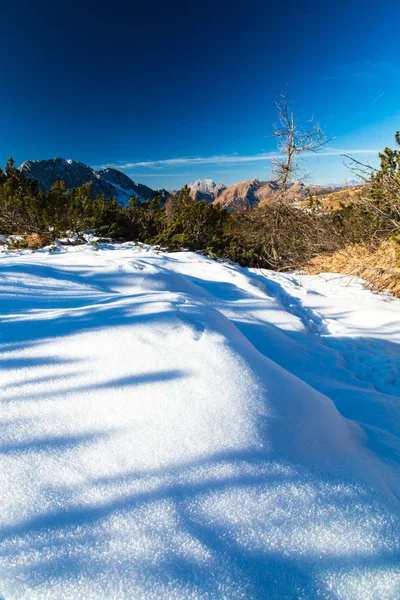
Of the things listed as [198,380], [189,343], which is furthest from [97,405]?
[189,343]

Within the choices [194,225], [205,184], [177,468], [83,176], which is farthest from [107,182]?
[177,468]

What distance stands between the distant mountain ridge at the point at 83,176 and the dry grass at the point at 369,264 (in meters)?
57.3

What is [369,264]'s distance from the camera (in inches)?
225

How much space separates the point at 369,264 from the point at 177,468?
6.17 metres

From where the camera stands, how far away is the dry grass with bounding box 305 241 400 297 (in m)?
4.77

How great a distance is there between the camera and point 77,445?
0.97m

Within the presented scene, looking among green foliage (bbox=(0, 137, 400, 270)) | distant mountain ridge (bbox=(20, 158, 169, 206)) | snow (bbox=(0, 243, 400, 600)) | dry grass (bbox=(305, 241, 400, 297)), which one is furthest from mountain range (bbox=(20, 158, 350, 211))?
snow (bbox=(0, 243, 400, 600))

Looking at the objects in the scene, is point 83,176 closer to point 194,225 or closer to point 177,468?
point 194,225

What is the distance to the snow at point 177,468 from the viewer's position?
69cm

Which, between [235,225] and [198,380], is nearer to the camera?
[198,380]

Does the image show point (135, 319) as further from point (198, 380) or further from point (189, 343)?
point (198, 380)

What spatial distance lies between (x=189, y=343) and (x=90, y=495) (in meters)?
0.83

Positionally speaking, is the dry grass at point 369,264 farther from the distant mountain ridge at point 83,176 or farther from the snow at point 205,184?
the snow at point 205,184

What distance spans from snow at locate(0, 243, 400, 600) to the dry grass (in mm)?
3587
